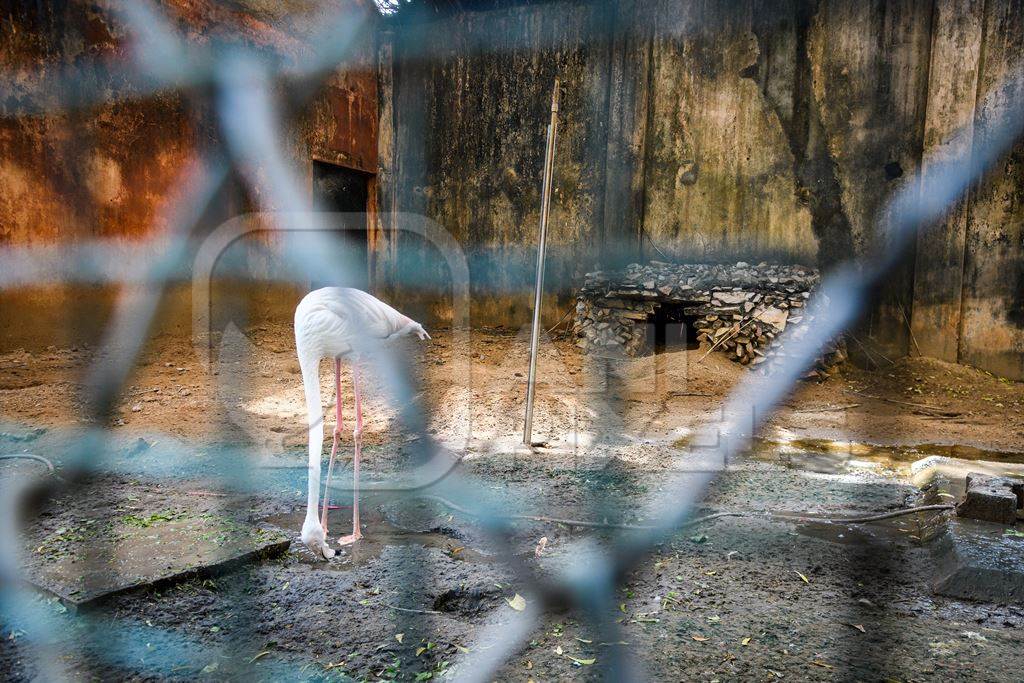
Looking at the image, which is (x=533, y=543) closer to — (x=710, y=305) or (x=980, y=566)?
(x=980, y=566)

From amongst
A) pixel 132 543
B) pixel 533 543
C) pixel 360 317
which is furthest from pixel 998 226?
pixel 132 543

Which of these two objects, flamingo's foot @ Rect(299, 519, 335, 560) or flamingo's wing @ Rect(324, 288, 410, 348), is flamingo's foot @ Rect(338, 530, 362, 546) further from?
flamingo's wing @ Rect(324, 288, 410, 348)

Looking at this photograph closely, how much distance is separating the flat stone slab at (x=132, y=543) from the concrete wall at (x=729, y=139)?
6.08m

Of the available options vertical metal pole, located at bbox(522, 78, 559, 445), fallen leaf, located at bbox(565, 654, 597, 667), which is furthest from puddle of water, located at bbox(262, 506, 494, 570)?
vertical metal pole, located at bbox(522, 78, 559, 445)

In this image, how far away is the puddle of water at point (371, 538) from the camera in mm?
2756

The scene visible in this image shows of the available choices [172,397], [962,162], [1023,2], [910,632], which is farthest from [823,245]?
[172,397]

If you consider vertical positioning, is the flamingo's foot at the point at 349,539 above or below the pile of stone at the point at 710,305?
below

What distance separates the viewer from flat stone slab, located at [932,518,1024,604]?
8.08ft

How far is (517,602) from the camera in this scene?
2.41 metres

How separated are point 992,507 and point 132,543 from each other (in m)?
3.59

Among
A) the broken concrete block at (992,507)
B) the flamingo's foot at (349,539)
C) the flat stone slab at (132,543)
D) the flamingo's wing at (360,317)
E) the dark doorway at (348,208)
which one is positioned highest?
the dark doorway at (348,208)

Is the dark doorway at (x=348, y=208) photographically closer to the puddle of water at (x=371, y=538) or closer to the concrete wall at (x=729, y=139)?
the concrete wall at (x=729, y=139)

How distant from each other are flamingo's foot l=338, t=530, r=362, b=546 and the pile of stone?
490 cm

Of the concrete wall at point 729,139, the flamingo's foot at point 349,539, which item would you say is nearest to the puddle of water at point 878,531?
the flamingo's foot at point 349,539
